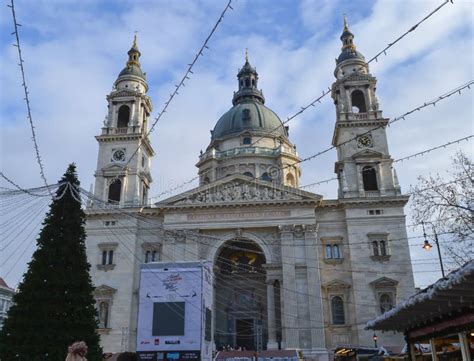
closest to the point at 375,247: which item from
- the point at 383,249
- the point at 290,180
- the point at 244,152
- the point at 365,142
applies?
the point at 383,249

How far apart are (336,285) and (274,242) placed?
5.66 metres

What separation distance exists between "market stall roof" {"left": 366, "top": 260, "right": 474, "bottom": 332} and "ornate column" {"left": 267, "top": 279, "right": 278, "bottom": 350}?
796 inches

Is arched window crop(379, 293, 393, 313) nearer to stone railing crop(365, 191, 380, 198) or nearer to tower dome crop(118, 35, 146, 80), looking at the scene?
stone railing crop(365, 191, 380, 198)

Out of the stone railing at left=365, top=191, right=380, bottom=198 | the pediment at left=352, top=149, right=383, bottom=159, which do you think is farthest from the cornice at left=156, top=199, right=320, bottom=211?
the pediment at left=352, top=149, right=383, bottom=159

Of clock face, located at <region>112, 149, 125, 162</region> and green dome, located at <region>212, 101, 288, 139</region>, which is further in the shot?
green dome, located at <region>212, 101, 288, 139</region>

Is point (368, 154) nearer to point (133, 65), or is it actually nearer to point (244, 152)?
point (244, 152)

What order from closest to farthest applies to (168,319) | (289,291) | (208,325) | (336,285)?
(168,319) < (208,325) < (289,291) < (336,285)

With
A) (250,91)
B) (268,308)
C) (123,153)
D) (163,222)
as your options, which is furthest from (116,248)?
(250,91)

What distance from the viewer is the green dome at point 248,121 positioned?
54.2m

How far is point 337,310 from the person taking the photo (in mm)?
34344

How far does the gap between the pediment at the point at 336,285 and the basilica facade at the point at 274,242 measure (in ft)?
0.24

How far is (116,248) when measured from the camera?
123 feet

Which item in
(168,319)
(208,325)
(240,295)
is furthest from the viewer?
(240,295)

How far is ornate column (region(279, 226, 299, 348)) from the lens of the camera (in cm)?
3262
